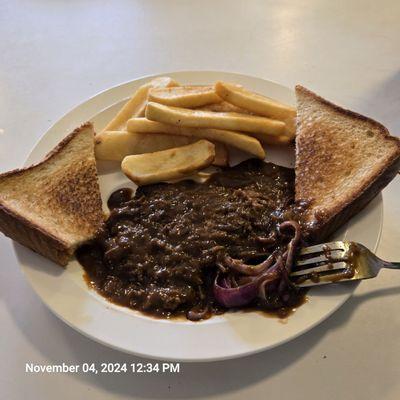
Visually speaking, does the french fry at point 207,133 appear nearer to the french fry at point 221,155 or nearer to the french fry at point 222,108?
the french fry at point 221,155

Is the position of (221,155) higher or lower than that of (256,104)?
lower

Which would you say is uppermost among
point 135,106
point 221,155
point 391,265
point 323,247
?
point 135,106

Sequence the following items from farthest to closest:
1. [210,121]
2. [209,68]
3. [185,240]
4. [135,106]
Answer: [209,68] → [135,106] → [210,121] → [185,240]

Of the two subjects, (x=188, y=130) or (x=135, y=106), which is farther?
(x=135, y=106)

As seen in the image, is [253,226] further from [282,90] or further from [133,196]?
[282,90]

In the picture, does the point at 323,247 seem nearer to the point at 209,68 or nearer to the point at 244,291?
the point at 244,291

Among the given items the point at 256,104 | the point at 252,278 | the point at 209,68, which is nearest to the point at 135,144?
the point at 256,104
